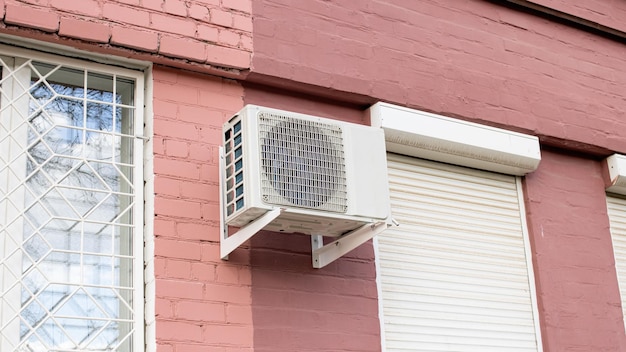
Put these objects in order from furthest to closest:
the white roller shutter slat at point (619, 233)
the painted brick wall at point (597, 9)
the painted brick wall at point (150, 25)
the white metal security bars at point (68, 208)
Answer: the painted brick wall at point (597, 9), the white roller shutter slat at point (619, 233), the painted brick wall at point (150, 25), the white metal security bars at point (68, 208)

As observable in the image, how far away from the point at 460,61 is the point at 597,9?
1.41 metres

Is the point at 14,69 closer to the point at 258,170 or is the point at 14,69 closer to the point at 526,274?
the point at 258,170

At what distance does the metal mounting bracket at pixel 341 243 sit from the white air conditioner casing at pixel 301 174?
40 millimetres

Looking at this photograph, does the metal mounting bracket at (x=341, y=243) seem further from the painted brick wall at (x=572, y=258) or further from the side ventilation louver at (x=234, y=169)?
the painted brick wall at (x=572, y=258)

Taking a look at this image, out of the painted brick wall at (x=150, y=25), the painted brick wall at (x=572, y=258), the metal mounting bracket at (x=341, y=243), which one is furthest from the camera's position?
the painted brick wall at (x=572, y=258)

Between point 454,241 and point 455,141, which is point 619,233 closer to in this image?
point 454,241

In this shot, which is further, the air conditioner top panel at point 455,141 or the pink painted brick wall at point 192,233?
the air conditioner top panel at point 455,141

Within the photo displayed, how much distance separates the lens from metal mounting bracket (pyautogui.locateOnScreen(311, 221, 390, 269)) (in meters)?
5.46

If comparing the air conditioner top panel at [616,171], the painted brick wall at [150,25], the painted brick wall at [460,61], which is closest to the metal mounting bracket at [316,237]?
the painted brick wall at [150,25]

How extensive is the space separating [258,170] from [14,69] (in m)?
1.32

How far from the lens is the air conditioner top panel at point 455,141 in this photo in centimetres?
626

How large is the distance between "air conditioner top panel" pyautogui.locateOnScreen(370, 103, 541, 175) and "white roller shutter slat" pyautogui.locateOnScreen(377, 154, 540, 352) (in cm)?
10

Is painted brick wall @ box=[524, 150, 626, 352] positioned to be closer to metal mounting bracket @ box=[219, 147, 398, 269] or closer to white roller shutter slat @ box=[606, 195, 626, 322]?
white roller shutter slat @ box=[606, 195, 626, 322]

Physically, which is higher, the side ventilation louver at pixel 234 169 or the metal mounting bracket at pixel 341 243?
the side ventilation louver at pixel 234 169
